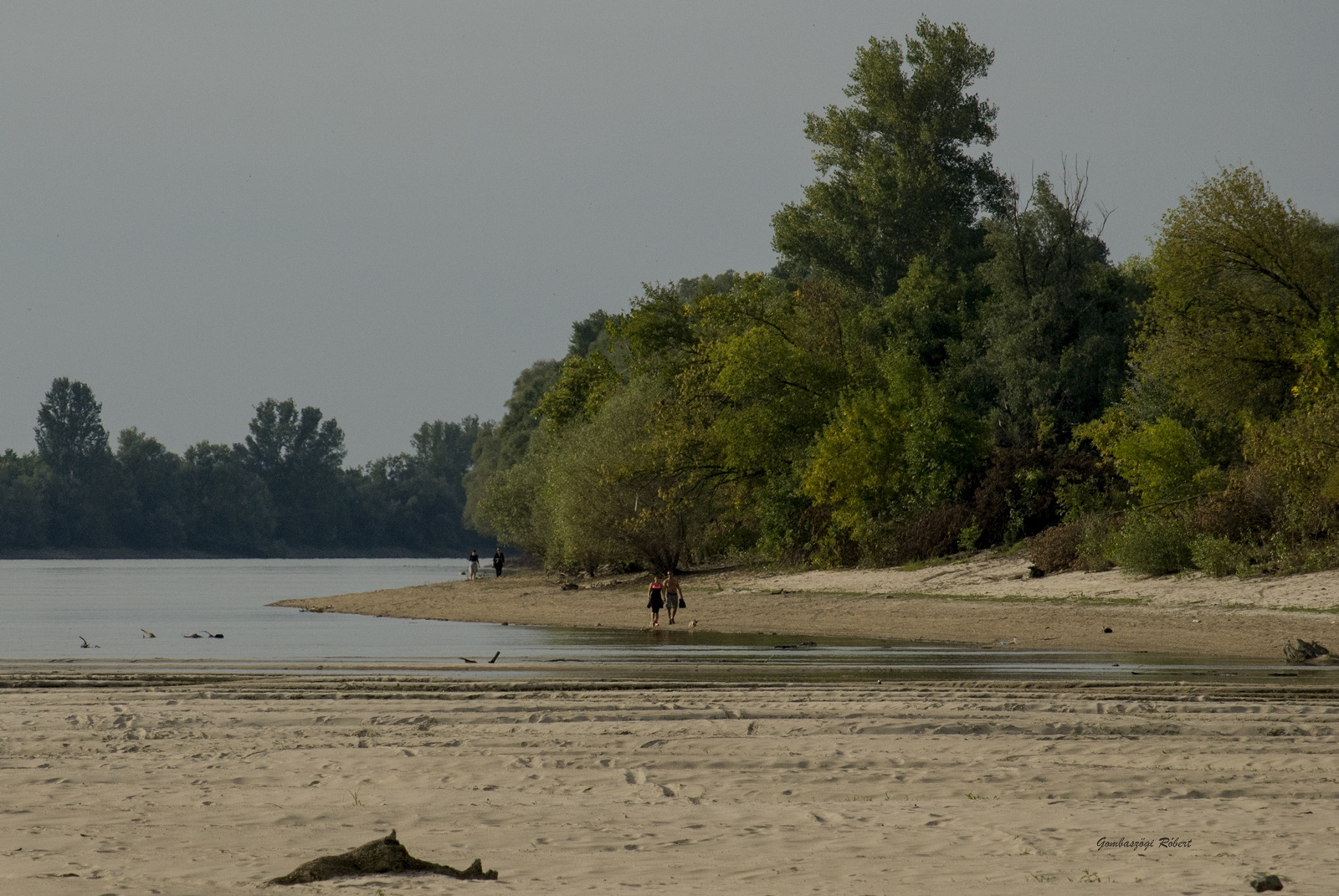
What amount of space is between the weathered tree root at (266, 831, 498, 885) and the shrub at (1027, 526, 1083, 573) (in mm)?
32481

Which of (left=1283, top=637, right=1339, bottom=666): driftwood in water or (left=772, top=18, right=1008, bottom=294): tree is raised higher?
(left=772, top=18, right=1008, bottom=294): tree

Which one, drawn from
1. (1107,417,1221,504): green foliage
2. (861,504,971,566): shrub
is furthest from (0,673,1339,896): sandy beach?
(861,504,971,566): shrub

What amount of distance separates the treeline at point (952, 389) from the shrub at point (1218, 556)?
63mm

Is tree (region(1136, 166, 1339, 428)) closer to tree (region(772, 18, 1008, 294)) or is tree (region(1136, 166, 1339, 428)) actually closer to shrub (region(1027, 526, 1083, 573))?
shrub (region(1027, 526, 1083, 573))

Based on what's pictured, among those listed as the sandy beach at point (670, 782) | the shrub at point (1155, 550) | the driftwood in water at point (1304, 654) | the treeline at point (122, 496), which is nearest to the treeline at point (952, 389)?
the shrub at point (1155, 550)

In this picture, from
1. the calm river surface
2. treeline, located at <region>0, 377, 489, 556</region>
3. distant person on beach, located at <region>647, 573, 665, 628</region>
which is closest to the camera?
the calm river surface

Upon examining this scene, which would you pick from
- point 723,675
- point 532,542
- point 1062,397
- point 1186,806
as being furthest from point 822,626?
point 532,542

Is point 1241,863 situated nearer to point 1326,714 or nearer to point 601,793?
point 601,793

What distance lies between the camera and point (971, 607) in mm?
34281

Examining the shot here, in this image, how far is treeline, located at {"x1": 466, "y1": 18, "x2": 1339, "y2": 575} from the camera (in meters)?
37.2

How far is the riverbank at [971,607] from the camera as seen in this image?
2670 cm

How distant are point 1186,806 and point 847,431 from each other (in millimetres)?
38018

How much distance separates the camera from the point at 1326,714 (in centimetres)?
1396

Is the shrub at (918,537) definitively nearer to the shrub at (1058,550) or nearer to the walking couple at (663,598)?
the shrub at (1058,550)
